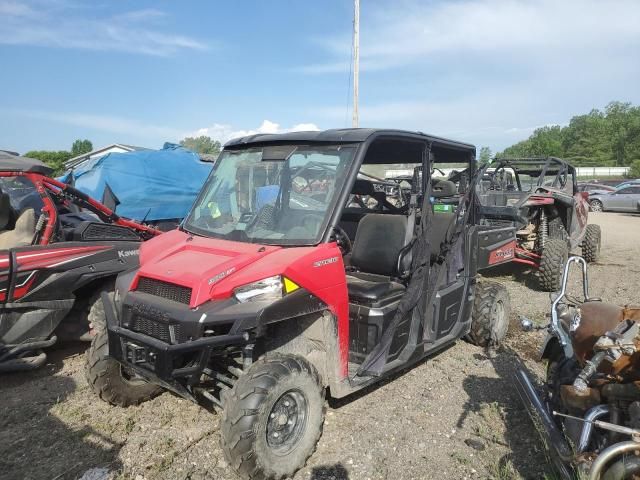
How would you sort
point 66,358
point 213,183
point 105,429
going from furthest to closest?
point 66,358 < point 213,183 < point 105,429

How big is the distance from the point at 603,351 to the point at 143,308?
2687 millimetres

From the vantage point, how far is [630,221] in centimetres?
2062

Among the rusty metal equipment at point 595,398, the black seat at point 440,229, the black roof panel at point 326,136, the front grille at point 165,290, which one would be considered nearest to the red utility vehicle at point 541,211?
the black seat at point 440,229

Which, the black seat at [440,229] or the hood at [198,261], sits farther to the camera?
the black seat at [440,229]

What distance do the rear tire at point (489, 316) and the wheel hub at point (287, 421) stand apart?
2746mm

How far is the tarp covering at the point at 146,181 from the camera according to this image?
405 inches

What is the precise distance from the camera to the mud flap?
5.56 meters

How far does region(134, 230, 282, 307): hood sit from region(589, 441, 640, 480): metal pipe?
1.98 metres

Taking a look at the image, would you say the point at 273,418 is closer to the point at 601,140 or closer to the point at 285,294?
the point at 285,294

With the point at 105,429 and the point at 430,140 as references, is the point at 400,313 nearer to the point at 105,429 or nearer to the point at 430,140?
the point at 430,140

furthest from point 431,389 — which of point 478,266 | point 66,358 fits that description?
point 66,358

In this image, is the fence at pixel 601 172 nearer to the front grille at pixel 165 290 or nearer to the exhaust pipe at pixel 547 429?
the exhaust pipe at pixel 547 429

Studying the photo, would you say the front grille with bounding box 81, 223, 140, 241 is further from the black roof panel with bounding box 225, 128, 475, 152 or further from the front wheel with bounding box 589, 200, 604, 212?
the front wheel with bounding box 589, 200, 604, 212

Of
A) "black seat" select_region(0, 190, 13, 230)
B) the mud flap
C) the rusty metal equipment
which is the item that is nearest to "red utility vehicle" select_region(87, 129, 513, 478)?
the mud flap
